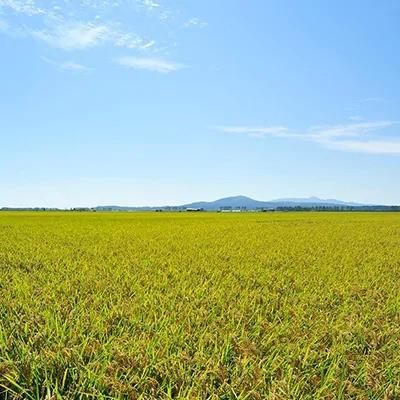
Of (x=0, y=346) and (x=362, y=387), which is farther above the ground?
(x=0, y=346)

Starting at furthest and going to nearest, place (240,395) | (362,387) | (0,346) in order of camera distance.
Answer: (0,346) < (362,387) < (240,395)

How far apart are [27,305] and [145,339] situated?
6.00 feet

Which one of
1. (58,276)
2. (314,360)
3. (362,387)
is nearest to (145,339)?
(314,360)

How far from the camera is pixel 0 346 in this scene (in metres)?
3.18

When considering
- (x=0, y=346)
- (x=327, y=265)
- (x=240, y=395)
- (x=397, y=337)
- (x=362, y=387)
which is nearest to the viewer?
(x=240, y=395)

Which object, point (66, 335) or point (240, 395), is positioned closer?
point (240, 395)

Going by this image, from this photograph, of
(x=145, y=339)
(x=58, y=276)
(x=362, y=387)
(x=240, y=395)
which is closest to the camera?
(x=240, y=395)

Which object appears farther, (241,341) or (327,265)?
(327,265)

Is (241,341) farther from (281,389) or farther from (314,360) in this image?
(281,389)

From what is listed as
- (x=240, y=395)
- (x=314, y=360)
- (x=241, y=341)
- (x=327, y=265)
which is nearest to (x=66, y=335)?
(x=241, y=341)

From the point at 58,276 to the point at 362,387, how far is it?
5154 mm

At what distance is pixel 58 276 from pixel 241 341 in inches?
166

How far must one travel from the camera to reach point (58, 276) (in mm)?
6719

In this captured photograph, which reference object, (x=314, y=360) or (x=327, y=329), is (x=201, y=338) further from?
(x=327, y=329)
